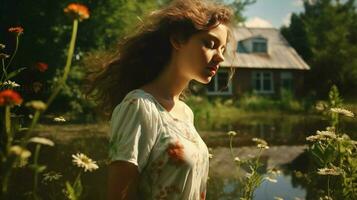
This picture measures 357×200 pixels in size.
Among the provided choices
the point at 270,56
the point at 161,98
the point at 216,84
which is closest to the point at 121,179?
Result: the point at 161,98

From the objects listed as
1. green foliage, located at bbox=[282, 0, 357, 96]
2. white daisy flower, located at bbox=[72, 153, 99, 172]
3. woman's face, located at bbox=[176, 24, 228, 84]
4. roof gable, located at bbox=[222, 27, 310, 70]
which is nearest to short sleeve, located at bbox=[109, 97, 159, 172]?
white daisy flower, located at bbox=[72, 153, 99, 172]

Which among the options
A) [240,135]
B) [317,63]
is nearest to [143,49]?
[240,135]

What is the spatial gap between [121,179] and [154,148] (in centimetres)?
21

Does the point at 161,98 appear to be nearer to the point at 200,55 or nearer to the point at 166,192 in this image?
the point at 200,55

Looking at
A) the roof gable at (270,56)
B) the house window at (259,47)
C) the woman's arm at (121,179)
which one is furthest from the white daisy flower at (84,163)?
the house window at (259,47)

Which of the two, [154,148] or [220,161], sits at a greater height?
[154,148]

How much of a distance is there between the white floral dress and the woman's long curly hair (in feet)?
0.97

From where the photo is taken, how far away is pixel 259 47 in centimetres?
2966

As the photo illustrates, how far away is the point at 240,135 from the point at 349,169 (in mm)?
9231

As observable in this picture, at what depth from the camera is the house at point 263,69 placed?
2836 centimetres

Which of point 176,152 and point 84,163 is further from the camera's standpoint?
point 176,152

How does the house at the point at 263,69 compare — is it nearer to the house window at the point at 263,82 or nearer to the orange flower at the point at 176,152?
the house window at the point at 263,82

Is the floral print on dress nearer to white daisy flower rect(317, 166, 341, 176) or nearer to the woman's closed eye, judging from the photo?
the woman's closed eye

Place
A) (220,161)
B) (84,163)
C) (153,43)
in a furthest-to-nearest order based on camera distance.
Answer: (220,161) → (153,43) → (84,163)
